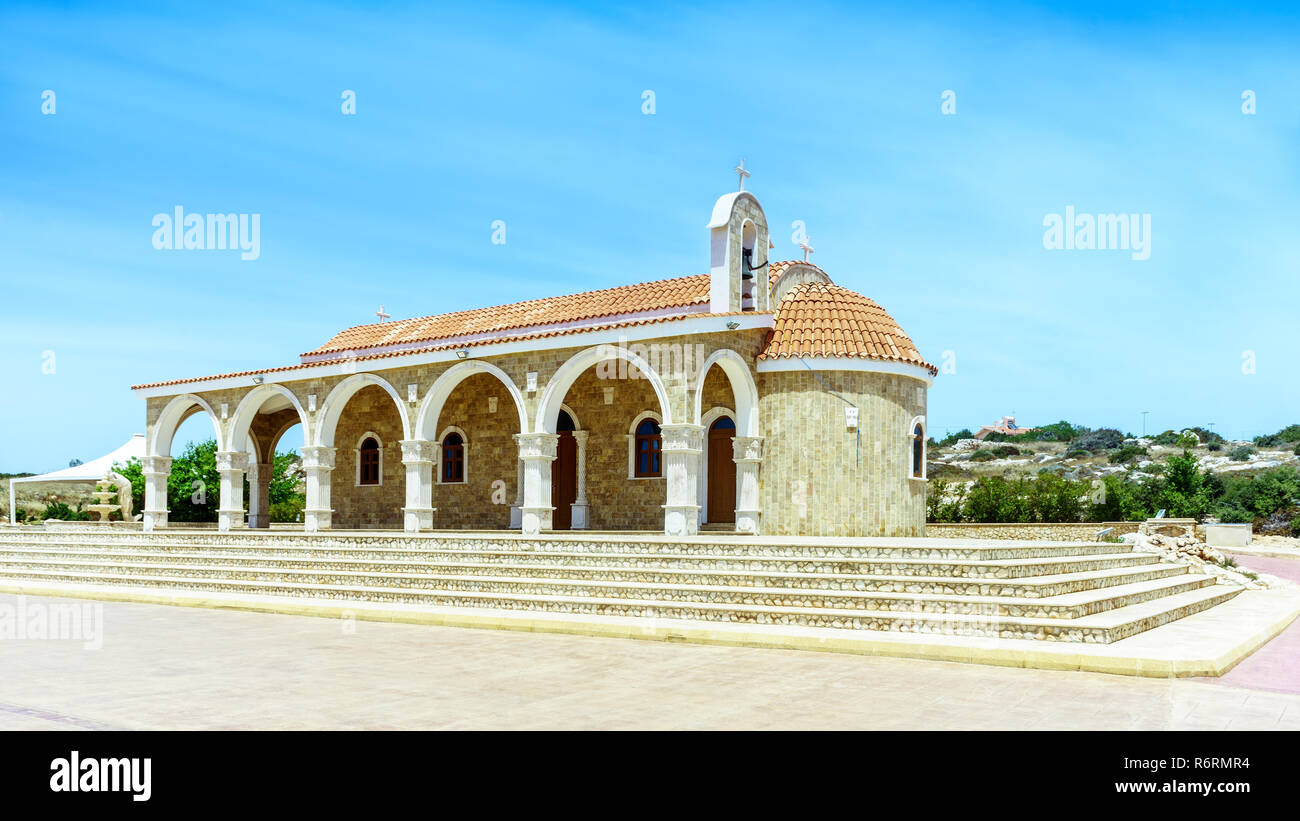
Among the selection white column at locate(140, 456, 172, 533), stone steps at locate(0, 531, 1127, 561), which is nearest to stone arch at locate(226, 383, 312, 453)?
white column at locate(140, 456, 172, 533)

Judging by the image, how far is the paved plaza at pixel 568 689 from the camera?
624 centimetres

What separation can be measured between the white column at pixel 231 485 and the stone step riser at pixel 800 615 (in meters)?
6.49

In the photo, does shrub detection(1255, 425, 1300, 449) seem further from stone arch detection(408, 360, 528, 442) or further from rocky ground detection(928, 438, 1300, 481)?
stone arch detection(408, 360, 528, 442)

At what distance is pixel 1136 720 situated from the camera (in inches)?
248

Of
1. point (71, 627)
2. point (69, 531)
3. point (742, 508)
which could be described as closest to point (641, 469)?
point (742, 508)

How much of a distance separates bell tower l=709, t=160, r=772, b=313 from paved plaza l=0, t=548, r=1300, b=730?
25.3ft

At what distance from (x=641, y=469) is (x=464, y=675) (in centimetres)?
1010

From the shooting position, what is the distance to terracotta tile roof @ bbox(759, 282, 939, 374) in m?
15.8

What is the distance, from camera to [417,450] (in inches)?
691

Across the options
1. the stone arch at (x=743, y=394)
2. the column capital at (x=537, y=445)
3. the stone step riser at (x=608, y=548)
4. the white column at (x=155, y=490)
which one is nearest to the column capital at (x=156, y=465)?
the white column at (x=155, y=490)

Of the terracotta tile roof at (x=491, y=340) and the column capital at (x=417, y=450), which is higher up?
the terracotta tile roof at (x=491, y=340)

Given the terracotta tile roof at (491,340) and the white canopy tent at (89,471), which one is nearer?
the terracotta tile roof at (491,340)

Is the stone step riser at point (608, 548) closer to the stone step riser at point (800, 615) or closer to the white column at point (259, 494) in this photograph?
the stone step riser at point (800, 615)
